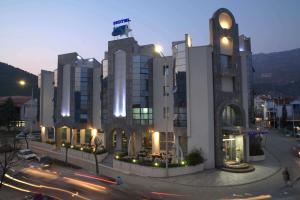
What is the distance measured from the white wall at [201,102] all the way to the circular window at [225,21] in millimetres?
4671

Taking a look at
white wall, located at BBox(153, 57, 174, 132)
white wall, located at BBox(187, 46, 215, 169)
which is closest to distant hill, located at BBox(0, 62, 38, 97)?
white wall, located at BBox(153, 57, 174, 132)

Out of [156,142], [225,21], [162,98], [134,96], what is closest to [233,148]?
[156,142]

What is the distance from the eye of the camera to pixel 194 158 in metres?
33.9

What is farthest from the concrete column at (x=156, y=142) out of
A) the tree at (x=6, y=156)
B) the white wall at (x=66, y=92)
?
the white wall at (x=66, y=92)

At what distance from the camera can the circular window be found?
38781 mm

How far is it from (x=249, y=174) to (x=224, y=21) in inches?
787

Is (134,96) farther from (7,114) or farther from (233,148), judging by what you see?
(7,114)

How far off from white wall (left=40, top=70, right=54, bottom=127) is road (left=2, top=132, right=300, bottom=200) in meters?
32.0

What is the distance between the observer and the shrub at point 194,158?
33469 mm

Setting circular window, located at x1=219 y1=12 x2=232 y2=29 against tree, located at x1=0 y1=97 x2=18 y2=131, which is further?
tree, located at x1=0 y1=97 x2=18 y2=131

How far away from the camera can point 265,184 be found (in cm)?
2794

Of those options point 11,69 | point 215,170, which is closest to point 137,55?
point 215,170

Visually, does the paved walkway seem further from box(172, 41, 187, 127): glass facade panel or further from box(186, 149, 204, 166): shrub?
box(172, 41, 187, 127): glass facade panel

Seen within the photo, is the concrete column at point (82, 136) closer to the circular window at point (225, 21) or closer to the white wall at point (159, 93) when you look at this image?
the white wall at point (159, 93)
